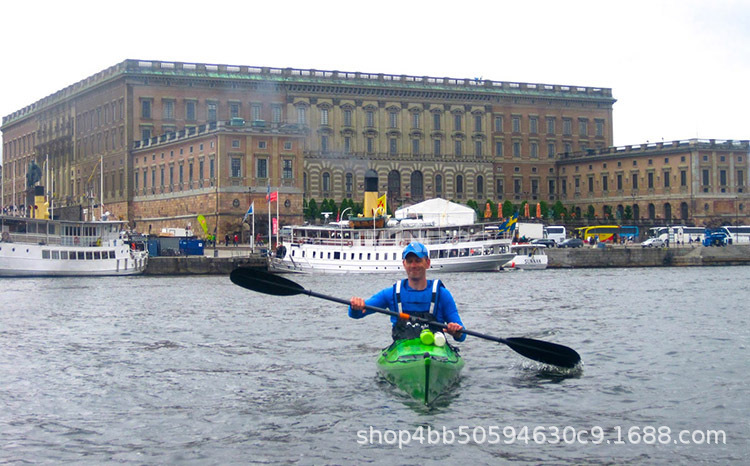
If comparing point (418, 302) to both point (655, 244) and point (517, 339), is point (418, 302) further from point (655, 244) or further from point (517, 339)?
point (655, 244)

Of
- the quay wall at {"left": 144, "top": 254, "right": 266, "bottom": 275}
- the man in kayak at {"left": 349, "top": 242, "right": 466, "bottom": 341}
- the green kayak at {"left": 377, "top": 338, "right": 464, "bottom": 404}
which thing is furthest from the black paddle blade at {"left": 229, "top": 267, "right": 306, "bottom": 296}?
the quay wall at {"left": 144, "top": 254, "right": 266, "bottom": 275}

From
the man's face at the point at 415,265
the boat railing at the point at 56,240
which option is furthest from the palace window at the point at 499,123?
the man's face at the point at 415,265

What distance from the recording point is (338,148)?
386ft

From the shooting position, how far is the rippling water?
50.2 feet

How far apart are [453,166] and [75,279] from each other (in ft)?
221

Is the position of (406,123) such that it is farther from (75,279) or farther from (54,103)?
(75,279)

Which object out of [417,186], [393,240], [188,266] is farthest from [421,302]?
[417,186]

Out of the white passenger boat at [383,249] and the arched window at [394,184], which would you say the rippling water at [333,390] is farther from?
the arched window at [394,184]

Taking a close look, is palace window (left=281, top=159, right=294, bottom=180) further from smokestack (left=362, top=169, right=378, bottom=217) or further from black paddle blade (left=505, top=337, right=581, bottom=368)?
black paddle blade (left=505, top=337, right=581, bottom=368)

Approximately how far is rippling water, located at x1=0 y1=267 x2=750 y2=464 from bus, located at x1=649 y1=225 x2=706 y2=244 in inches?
2333

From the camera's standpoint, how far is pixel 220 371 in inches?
884

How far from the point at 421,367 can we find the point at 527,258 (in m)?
62.3

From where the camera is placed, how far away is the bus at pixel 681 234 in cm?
9612

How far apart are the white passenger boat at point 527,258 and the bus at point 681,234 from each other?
19.7 metres
